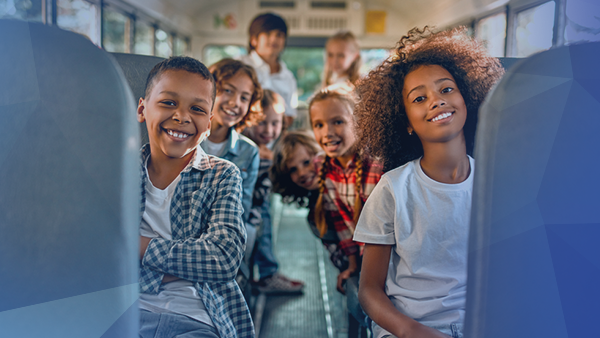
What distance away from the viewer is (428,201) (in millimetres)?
859

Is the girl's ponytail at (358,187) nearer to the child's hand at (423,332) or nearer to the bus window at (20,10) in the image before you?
the child's hand at (423,332)

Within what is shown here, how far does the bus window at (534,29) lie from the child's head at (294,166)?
3.71ft

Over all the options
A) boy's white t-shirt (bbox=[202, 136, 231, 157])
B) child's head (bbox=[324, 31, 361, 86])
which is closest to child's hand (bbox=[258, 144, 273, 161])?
boy's white t-shirt (bbox=[202, 136, 231, 157])

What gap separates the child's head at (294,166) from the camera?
210cm

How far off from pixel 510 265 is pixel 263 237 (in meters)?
1.75

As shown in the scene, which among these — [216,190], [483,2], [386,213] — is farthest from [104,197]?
[483,2]

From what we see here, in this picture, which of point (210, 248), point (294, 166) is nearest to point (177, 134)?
point (210, 248)

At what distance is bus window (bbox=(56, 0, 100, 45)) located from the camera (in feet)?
2.66

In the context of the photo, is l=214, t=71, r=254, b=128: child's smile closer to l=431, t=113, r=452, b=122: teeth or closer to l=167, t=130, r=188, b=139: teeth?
l=167, t=130, r=188, b=139: teeth

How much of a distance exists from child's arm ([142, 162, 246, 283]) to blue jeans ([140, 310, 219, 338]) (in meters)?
0.09

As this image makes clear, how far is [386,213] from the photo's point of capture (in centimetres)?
87

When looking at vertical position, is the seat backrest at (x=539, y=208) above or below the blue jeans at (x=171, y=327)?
above

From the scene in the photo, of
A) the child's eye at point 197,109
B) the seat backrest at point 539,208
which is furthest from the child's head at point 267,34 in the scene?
the seat backrest at point 539,208

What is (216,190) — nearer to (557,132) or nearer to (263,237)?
(557,132)
